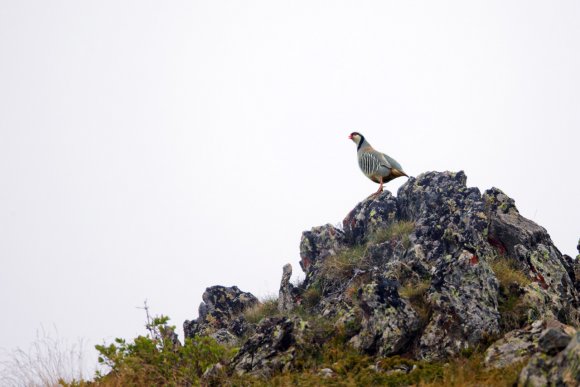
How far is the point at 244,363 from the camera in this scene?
450 inches

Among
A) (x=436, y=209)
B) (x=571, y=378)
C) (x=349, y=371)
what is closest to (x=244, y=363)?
(x=349, y=371)

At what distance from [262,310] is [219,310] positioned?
1561mm

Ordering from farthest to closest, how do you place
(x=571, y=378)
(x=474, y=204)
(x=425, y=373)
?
(x=474, y=204), (x=425, y=373), (x=571, y=378)

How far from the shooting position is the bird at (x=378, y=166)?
2006 centimetres

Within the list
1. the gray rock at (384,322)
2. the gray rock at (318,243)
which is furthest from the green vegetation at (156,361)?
the gray rock at (318,243)

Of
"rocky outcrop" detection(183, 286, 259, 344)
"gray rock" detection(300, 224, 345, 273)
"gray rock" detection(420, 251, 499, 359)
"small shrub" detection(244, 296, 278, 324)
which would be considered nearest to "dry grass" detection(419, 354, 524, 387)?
"gray rock" detection(420, 251, 499, 359)

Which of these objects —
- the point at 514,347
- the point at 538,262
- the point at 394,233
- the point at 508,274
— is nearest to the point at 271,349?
the point at 514,347

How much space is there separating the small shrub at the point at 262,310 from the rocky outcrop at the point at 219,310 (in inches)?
8.5

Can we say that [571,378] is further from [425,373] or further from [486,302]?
[486,302]

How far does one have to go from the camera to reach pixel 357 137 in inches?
861

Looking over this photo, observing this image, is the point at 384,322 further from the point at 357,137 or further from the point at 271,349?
the point at 357,137

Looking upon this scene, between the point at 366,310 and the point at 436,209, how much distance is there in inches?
285

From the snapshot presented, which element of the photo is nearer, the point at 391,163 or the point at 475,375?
the point at 475,375

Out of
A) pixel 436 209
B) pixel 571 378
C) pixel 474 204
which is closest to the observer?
pixel 571 378
